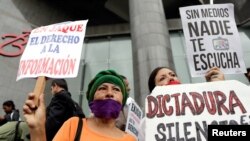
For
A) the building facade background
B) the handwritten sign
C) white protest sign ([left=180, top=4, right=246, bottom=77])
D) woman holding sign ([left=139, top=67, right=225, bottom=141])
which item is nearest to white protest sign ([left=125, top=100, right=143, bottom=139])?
woman holding sign ([left=139, top=67, right=225, bottom=141])

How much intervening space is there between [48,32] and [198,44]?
5.30ft

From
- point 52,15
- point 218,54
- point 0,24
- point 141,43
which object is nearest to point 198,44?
point 218,54

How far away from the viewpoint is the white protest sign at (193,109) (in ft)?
6.79

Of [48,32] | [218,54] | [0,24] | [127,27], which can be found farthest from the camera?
[127,27]

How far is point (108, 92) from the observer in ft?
7.17

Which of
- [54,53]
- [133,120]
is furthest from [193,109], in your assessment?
[54,53]

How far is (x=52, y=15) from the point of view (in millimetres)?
13750

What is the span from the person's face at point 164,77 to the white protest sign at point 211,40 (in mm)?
618

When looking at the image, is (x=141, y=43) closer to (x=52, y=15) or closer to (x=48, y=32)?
(x=52, y=15)

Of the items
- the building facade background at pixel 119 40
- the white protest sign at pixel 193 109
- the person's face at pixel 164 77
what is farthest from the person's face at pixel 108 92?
the building facade background at pixel 119 40

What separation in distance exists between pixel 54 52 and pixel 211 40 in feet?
5.79

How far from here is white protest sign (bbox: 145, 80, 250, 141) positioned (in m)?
2.07

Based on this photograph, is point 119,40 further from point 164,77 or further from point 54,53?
Answer: point 54,53

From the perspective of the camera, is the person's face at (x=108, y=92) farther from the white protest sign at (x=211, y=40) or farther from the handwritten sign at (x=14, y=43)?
the handwritten sign at (x=14, y=43)
